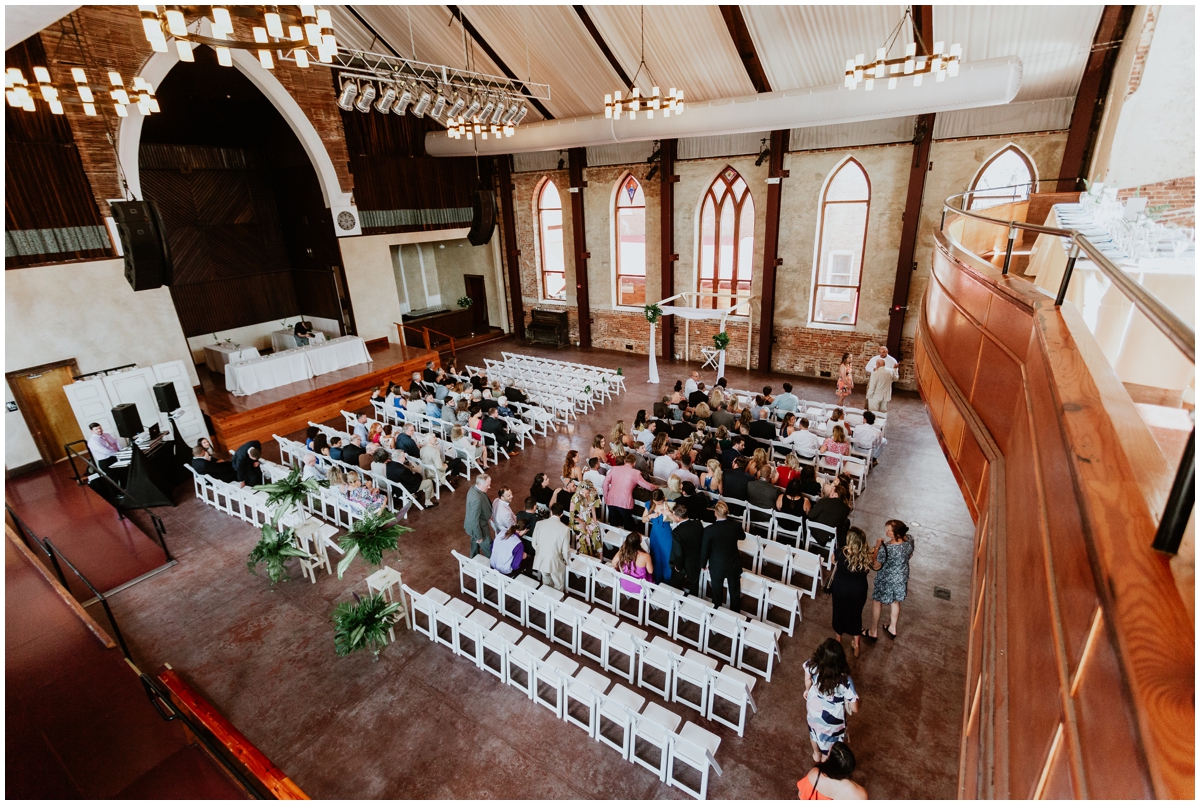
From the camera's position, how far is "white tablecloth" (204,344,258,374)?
537 inches

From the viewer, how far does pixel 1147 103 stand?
675 centimetres

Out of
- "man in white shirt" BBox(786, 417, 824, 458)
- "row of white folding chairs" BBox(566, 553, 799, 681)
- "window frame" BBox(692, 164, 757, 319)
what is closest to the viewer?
"row of white folding chairs" BBox(566, 553, 799, 681)

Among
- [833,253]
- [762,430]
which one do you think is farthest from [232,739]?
[833,253]

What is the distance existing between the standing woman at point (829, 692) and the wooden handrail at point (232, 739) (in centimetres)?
398

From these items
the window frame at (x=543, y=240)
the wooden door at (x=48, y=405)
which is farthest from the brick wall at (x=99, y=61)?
the window frame at (x=543, y=240)

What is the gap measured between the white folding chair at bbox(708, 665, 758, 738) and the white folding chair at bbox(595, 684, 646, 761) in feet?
2.06

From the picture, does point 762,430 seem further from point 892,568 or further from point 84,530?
point 84,530

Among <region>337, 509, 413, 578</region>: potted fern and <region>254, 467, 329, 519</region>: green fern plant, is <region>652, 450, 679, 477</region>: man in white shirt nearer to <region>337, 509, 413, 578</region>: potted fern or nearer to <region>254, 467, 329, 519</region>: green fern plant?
<region>337, 509, 413, 578</region>: potted fern

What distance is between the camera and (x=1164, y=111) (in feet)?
20.5

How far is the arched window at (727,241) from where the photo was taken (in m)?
14.3

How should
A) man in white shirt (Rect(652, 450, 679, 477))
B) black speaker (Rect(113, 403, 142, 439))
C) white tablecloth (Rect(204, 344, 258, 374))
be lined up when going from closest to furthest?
man in white shirt (Rect(652, 450, 679, 477)), black speaker (Rect(113, 403, 142, 439)), white tablecloth (Rect(204, 344, 258, 374))

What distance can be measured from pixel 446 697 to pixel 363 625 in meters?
1.11

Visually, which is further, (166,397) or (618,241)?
(618,241)

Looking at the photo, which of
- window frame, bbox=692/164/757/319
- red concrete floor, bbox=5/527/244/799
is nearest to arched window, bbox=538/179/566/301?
window frame, bbox=692/164/757/319
